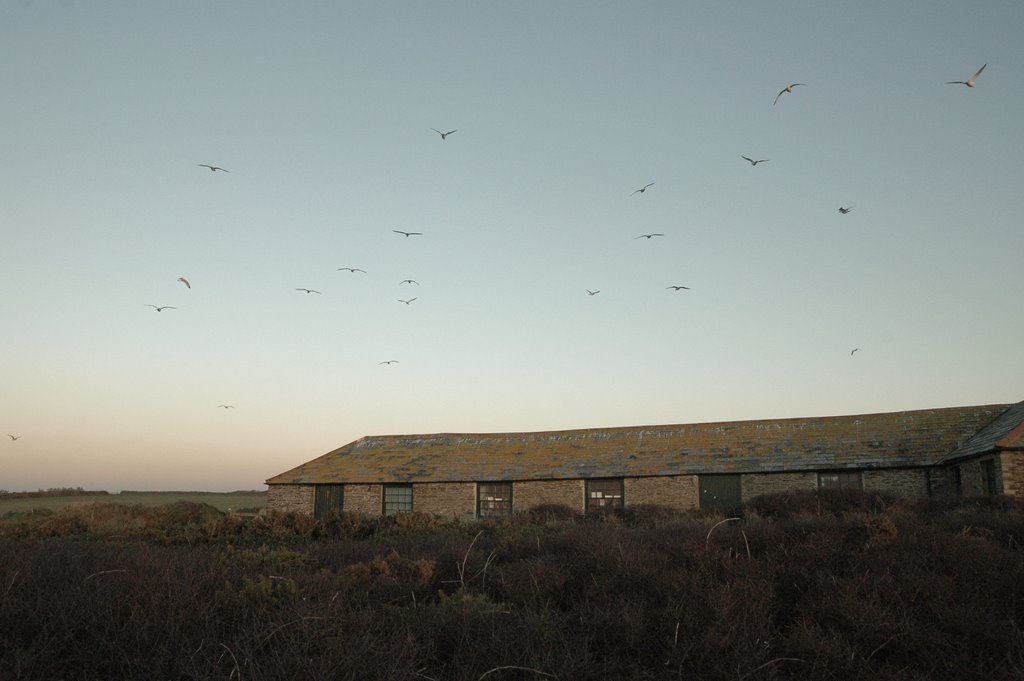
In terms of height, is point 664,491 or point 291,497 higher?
point 664,491

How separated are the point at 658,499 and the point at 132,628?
2163 cm

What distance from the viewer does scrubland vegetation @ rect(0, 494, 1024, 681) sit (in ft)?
23.5

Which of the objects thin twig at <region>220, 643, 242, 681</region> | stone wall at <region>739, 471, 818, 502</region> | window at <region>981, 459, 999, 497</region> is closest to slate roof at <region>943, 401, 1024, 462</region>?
window at <region>981, 459, 999, 497</region>

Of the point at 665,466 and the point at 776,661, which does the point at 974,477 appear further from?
the point at 776,661

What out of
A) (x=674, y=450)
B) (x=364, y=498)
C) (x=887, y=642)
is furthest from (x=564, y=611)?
(x=364, y=498)

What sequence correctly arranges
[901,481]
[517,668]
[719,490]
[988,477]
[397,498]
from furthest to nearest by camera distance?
[397,498], [719,490], [901,481], [988,477], [517,668]

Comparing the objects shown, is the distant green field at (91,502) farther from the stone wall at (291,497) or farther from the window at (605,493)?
the window at (605,493)

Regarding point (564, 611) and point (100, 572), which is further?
point (564, 611)

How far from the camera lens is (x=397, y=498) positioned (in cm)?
3003

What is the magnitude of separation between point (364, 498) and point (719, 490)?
45.8 feet

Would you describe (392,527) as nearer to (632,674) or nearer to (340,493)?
(340,493)

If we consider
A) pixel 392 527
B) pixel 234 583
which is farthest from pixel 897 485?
pixel 234 583

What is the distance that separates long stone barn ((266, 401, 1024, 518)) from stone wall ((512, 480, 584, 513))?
38 millimetres

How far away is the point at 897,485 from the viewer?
24453 mm
